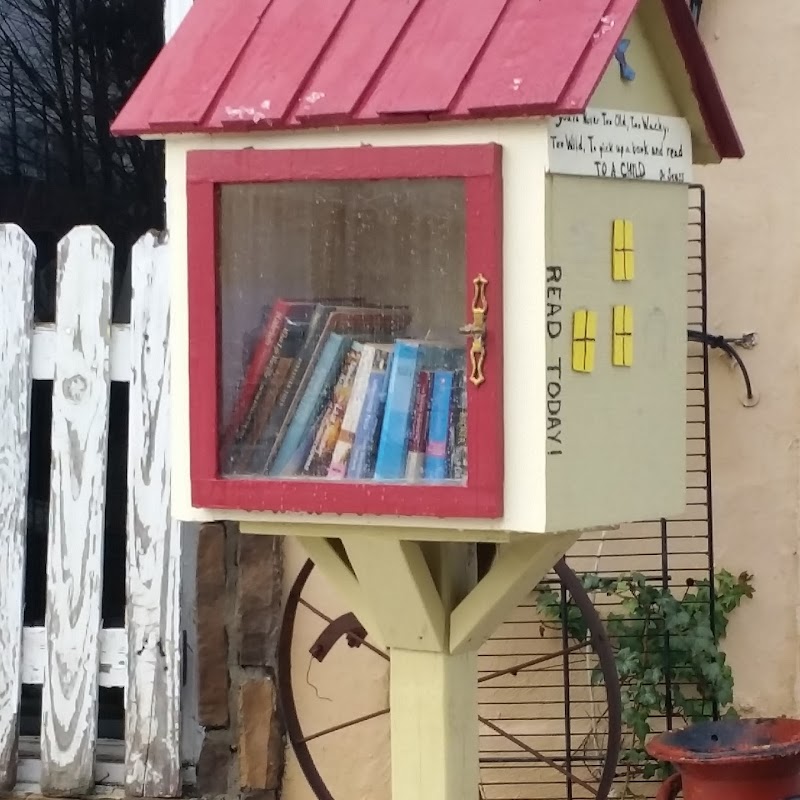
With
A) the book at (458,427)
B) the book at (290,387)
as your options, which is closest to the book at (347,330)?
the book at (290,387)

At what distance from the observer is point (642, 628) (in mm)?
3090

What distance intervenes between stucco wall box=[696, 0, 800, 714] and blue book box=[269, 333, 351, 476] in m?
1.33

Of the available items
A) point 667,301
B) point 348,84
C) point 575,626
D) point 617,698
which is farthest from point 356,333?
point 575,626

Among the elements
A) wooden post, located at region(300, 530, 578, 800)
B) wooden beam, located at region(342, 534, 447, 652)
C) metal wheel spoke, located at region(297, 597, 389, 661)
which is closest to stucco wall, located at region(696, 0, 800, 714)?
metal wheel spoke, located at region(297, 597, 389, 661)

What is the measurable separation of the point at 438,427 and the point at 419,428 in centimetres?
3

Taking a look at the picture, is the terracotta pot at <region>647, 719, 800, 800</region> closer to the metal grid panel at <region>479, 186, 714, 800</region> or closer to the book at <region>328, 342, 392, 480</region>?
the metal grid panel at <region>479, 186, 714, 800</region>

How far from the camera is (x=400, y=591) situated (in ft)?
7.14

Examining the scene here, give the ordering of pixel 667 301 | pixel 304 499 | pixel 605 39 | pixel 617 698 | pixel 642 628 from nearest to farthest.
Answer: pixel 605 39
pixel 304 499
pixel 667 301
pixel 617 698
pixel 642 628

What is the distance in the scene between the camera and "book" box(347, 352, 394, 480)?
6.66 ft

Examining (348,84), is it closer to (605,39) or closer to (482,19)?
(482,19)

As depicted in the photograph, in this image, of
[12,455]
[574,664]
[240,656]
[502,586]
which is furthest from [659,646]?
[12,455]

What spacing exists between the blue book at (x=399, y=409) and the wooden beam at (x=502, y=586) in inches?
9.7

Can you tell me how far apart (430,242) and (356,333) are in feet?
0.55

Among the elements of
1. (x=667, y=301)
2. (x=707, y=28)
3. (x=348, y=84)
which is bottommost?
(x=667, y=301)
